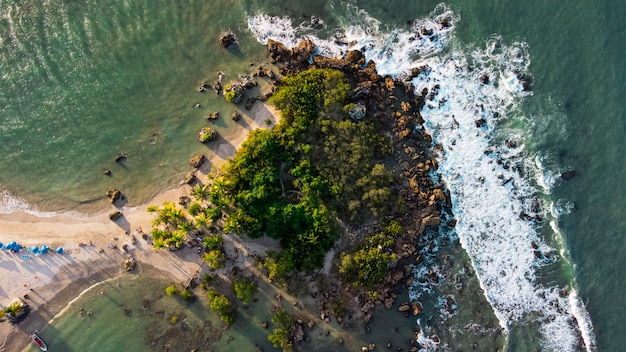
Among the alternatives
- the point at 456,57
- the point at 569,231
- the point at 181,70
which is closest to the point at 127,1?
the point at 181,70

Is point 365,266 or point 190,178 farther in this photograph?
point 190,178

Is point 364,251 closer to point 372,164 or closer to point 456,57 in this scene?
point 372,164

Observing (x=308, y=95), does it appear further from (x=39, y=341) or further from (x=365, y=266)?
(x=39, y=341)

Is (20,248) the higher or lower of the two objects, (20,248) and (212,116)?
the lower

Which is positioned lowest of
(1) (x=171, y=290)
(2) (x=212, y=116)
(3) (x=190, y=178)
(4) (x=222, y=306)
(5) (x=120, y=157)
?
(1) (x=171, y=290)

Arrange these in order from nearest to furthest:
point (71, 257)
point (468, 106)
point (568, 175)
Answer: point (71, 257) → point (568, 175) → point (468, 106)

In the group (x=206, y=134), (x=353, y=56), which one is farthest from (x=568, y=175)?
(x=206, y=134)

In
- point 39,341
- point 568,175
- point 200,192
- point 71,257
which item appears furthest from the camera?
point 568,175

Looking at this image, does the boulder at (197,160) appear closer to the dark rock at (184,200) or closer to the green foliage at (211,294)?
the dark rock at (184,200)
